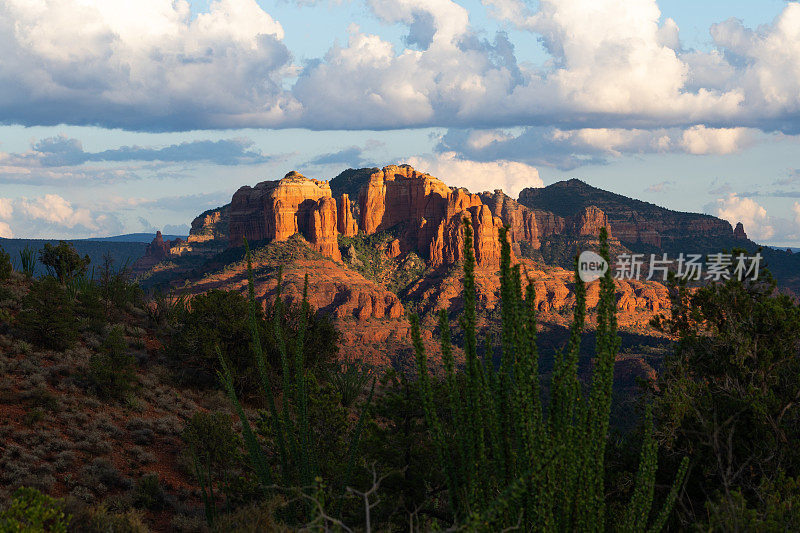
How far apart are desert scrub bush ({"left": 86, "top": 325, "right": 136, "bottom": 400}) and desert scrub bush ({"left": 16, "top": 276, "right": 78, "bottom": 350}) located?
2103 mm

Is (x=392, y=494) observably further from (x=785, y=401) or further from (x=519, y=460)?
(x=785, y=401)

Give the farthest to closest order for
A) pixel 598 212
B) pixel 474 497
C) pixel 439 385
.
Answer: pixel 598 212, pixel 439 385, pixel 474 497

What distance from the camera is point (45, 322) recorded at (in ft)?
67.5

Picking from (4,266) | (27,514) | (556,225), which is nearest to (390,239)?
(556,225)

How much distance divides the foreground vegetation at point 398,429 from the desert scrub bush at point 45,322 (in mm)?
75

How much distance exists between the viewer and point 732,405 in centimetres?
1238

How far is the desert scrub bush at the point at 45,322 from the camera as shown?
20.6 m

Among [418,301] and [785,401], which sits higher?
[785,401]

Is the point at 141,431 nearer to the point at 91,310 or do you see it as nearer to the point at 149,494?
the point at 149,494

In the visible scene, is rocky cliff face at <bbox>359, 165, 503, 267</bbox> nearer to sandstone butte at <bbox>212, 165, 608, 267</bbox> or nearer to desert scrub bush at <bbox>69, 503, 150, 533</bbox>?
sandstone butte at <bbox>212, 165, 608, 267</bbox>

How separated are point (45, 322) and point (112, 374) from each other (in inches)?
169

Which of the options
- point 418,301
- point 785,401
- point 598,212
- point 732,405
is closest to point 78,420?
point 732,405

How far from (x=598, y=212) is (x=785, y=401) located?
188737 mm

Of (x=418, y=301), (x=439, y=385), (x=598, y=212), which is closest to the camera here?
(x=439, y=385)
